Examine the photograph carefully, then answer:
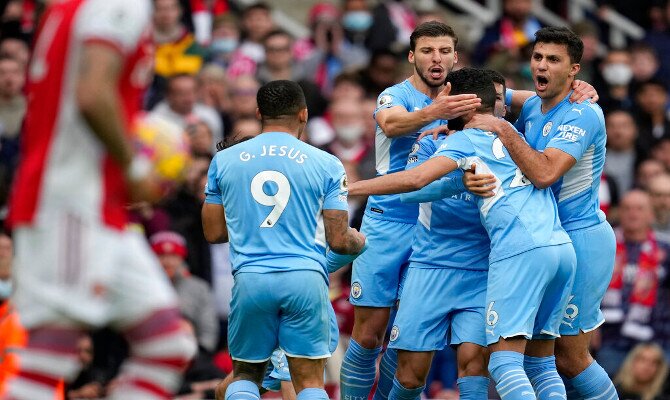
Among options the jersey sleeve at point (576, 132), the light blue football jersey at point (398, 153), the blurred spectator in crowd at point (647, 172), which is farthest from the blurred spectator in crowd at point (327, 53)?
the jersey sleeve at point (576, 132)

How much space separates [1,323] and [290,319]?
84.2 inches

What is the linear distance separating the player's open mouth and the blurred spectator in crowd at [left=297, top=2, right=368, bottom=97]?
6098 millimetres

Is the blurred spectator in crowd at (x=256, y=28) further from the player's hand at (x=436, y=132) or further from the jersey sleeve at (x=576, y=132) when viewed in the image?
the jersey sleeve at (x=576, y=132)

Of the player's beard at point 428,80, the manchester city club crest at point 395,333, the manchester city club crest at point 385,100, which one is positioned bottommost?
the manchester city club crest at point 395,333

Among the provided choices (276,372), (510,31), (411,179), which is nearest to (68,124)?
(411,179)

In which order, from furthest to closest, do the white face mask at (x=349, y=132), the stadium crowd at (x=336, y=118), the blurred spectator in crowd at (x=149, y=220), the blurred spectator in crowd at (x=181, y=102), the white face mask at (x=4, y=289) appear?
the white face mask at (x=349, y=132), the blurred spectator in crowd at (x=181, y=102), the blurred spectator in crowd at (x=149, y=220), the stadium crowd at (x=336, y=118), the white face mask at (x=4, y=289)

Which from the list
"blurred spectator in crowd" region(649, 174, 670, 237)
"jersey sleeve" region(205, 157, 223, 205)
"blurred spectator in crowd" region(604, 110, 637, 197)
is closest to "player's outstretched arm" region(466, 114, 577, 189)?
"jersey sleeve" region(205, 157, 223, 205)

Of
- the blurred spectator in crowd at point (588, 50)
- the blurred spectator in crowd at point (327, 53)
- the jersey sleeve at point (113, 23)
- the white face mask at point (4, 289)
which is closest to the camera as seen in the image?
the jersey sleeve at point (113, 23)

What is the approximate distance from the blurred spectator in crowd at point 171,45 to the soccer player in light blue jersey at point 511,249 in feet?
21.3

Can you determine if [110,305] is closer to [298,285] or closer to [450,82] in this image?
[298,285]

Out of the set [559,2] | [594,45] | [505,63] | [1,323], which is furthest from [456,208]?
[559,2]

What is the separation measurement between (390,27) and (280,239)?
8.89m

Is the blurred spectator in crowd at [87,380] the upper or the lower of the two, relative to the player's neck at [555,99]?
lower

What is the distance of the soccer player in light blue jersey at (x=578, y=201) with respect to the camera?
9570mm
